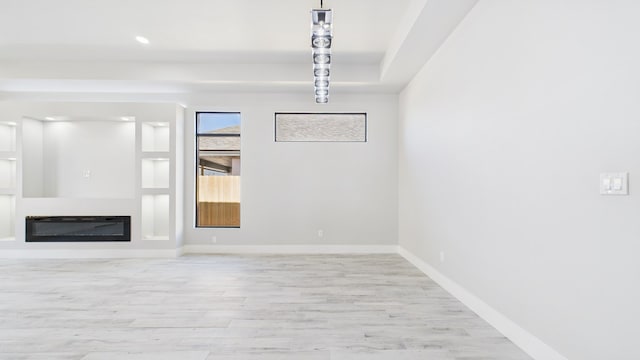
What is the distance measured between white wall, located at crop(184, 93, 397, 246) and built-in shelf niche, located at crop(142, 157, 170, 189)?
40 cm

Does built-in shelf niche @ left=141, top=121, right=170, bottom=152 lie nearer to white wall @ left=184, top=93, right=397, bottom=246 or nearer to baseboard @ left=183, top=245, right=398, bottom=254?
white wall @ left=184, top=93, right=397, bottom=246

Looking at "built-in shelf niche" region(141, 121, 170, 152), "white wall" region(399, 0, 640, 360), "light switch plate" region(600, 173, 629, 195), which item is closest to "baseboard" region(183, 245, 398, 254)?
"built-in shelf niche" region(141, 121, 170, 152)

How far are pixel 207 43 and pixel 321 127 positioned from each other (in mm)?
2520

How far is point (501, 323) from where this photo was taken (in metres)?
3.04

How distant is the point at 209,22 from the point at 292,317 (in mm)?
3598

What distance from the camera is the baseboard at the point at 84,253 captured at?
6.39 meters

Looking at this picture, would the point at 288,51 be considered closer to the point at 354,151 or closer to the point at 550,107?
the point at 354,151

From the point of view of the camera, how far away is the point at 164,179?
22.6 feet

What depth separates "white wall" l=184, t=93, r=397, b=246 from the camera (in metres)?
6.84

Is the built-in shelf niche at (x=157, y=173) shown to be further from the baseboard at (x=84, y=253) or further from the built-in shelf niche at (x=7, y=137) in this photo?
the built-in shelf niche at (x=7, y=137)

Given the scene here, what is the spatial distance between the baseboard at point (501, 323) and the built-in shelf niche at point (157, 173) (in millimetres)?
4940

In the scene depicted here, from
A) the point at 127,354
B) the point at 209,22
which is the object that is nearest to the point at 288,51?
the point at 209,22

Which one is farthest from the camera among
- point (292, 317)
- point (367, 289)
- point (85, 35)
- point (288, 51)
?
point (288, 51)

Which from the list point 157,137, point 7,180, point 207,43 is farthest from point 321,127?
point 7,180
